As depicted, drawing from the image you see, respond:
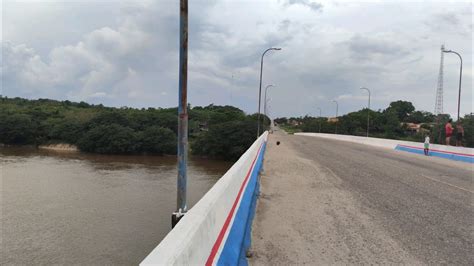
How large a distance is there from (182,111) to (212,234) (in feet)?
12.2

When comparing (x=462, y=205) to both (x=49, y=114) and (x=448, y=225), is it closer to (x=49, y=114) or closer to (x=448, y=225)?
(x=448, y=225)

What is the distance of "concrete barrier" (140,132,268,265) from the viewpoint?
2.67 meters

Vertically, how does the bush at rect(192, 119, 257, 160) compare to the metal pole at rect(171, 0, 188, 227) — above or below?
below

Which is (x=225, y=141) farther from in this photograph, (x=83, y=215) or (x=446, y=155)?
(x=446, y=155)

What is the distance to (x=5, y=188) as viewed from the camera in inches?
1362

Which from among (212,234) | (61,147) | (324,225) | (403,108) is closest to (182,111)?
(324,225)

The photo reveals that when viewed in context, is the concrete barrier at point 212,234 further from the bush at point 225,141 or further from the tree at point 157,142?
the tree at point 157,142

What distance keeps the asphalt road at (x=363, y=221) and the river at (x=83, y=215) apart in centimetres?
1299

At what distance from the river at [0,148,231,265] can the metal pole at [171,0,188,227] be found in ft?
43.8

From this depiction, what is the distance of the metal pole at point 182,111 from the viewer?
23.4 ft

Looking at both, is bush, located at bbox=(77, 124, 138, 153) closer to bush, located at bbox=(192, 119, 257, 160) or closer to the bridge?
bush, located at bbox=(192, 119, 257, 160)

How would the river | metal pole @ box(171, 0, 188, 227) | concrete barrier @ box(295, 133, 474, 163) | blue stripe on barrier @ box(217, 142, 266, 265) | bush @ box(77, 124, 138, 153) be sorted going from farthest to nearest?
1. bush @ box(77, 124, 138, 153)
2. concrete barrier @ box(295, 133, 474, 163)
3. the river
4. metal pole @ box(171, 0, 188, 227)
5. blue stripe on barrier @ box(217, 142, 266, 265)

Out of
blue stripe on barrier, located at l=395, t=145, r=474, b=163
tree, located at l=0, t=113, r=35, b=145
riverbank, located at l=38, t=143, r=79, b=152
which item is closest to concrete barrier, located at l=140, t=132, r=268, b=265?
blue stripe on barrier, located at l=395, t=145, r=474, b=163

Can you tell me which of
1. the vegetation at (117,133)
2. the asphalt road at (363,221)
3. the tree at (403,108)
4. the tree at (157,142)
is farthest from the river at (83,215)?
the tree at (403,108)
